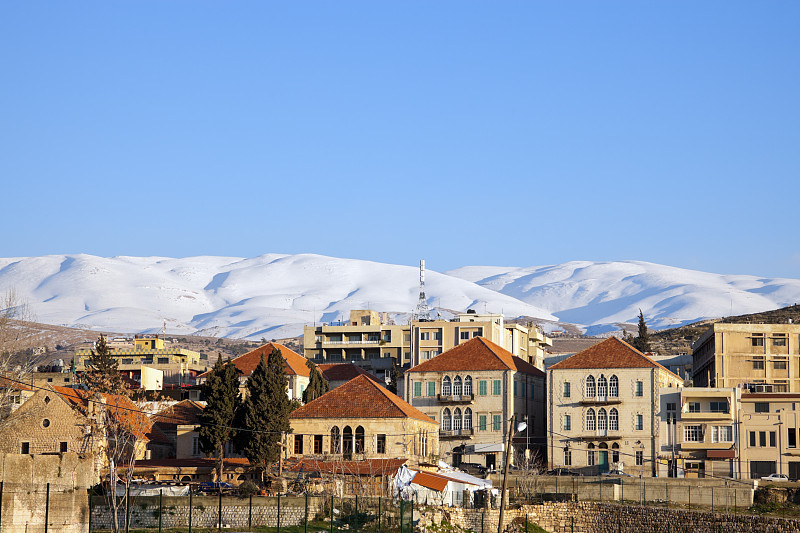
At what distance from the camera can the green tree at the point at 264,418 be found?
3248 inches

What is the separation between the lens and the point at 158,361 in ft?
519

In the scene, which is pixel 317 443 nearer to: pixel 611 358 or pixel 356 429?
pixel 356 429

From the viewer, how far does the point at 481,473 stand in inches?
3642

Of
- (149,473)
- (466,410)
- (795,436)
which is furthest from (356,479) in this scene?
(795,436)

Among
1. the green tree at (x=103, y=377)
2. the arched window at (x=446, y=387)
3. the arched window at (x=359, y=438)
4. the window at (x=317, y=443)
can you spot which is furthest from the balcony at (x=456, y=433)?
the green tree at (x=103, y=377)

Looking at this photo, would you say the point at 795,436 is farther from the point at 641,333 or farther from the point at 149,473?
the point at 641,333

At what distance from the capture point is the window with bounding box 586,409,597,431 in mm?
98319

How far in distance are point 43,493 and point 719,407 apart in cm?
6132

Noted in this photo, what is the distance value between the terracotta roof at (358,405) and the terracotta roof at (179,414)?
8883mm

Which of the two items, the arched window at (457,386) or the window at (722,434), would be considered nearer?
the window at (722,434)

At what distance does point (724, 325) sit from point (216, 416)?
5005 centimetres

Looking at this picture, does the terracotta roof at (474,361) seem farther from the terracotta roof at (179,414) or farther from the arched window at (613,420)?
the terracotta roof at (179,414)

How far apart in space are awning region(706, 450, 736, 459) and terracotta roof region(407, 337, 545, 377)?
17516 mm

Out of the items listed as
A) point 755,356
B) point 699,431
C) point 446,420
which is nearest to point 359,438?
point 446,420
